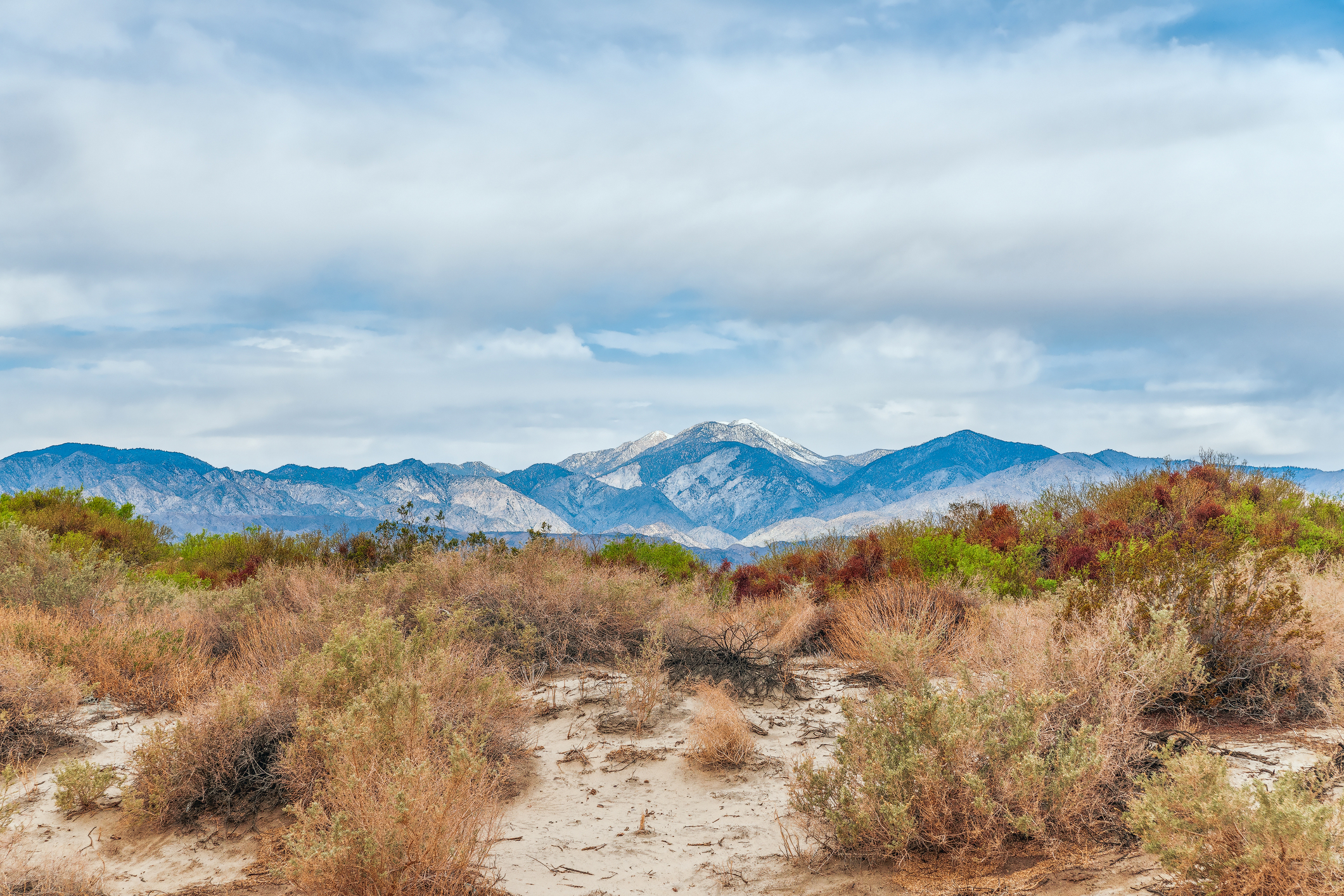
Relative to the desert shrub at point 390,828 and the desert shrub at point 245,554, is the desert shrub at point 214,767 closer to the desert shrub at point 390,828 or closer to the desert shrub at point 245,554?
the desert shrub at point 390,828

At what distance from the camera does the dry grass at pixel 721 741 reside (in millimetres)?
7066

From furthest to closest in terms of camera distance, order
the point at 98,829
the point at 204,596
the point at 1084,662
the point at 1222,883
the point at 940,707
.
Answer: the point at 204,596 < the point at 1084,662 < the point at 98,829 < the point at 940,707 < the point at 1222,883

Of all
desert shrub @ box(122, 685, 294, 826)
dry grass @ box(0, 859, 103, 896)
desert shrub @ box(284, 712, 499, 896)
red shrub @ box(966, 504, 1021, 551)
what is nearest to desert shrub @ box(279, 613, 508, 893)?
desert shrub @ box(284, 712, 499, 896)

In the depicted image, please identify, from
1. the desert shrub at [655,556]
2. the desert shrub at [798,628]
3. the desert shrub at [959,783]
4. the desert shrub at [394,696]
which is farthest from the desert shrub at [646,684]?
the desert shrub at [655,556]

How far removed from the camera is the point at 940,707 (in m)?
5.16

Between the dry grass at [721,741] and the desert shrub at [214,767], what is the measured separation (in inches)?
139

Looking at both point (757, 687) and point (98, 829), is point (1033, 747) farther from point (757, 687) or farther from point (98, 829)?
point (98, 829)

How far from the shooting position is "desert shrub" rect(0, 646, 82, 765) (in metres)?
6.68

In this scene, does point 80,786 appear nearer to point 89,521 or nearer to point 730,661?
point 730,661

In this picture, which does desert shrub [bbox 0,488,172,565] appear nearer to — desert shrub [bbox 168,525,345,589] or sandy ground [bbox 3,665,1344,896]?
desert shrub [bbox 168,525,345,589]

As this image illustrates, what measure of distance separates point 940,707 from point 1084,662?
1896 millimetres

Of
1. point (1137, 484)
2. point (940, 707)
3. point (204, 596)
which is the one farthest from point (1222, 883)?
point (1137, 484)

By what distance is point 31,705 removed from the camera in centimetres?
702

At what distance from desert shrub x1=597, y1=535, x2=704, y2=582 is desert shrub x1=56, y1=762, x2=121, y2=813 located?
11085mm
